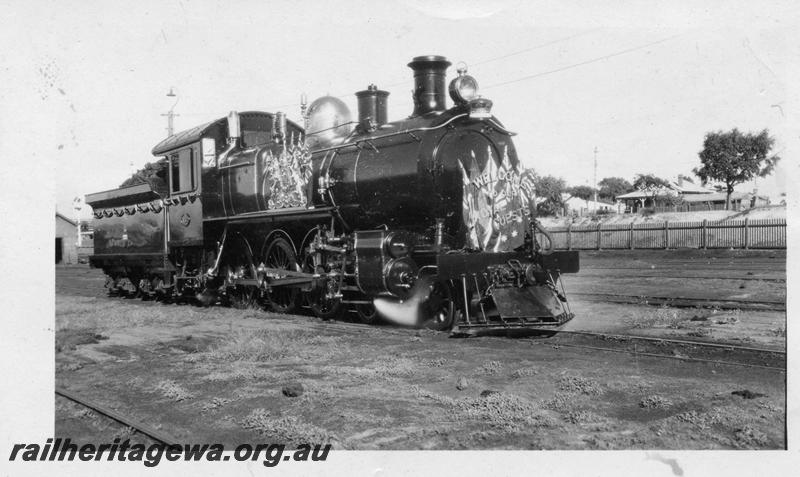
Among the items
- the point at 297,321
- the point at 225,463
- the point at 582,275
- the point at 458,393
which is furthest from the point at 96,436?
the point at 582,275

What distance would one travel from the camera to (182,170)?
1272 centimetres

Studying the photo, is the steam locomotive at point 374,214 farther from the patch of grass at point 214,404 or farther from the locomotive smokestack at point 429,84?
the patch of grass at point 214,404

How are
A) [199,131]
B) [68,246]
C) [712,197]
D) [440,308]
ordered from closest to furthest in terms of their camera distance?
[440,308]
[199,131]
[68,246]
[712,197]

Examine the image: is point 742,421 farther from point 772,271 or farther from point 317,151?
point 772,271

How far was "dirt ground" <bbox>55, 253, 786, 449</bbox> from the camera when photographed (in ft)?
14.6

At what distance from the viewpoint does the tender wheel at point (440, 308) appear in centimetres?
868

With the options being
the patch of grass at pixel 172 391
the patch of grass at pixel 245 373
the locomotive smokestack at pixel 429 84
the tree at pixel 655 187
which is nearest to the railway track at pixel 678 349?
the patch of grass at pixel 245 373

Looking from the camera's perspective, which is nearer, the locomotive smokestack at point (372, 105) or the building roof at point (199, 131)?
the locomotive smokestack at point (372, 105)

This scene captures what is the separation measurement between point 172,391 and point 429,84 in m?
5.54

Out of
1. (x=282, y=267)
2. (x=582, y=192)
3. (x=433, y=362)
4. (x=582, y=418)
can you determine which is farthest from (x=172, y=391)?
(x=582, y=192)

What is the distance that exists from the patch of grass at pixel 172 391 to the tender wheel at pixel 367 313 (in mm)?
3964

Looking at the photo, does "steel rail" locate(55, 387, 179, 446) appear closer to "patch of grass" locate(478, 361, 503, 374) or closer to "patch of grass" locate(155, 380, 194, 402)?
"patch of grass" locate(155, 380, 194, 402)

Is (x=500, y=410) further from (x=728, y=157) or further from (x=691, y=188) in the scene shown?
(x=691, y=188)

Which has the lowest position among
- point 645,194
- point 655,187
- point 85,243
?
point 85,243
